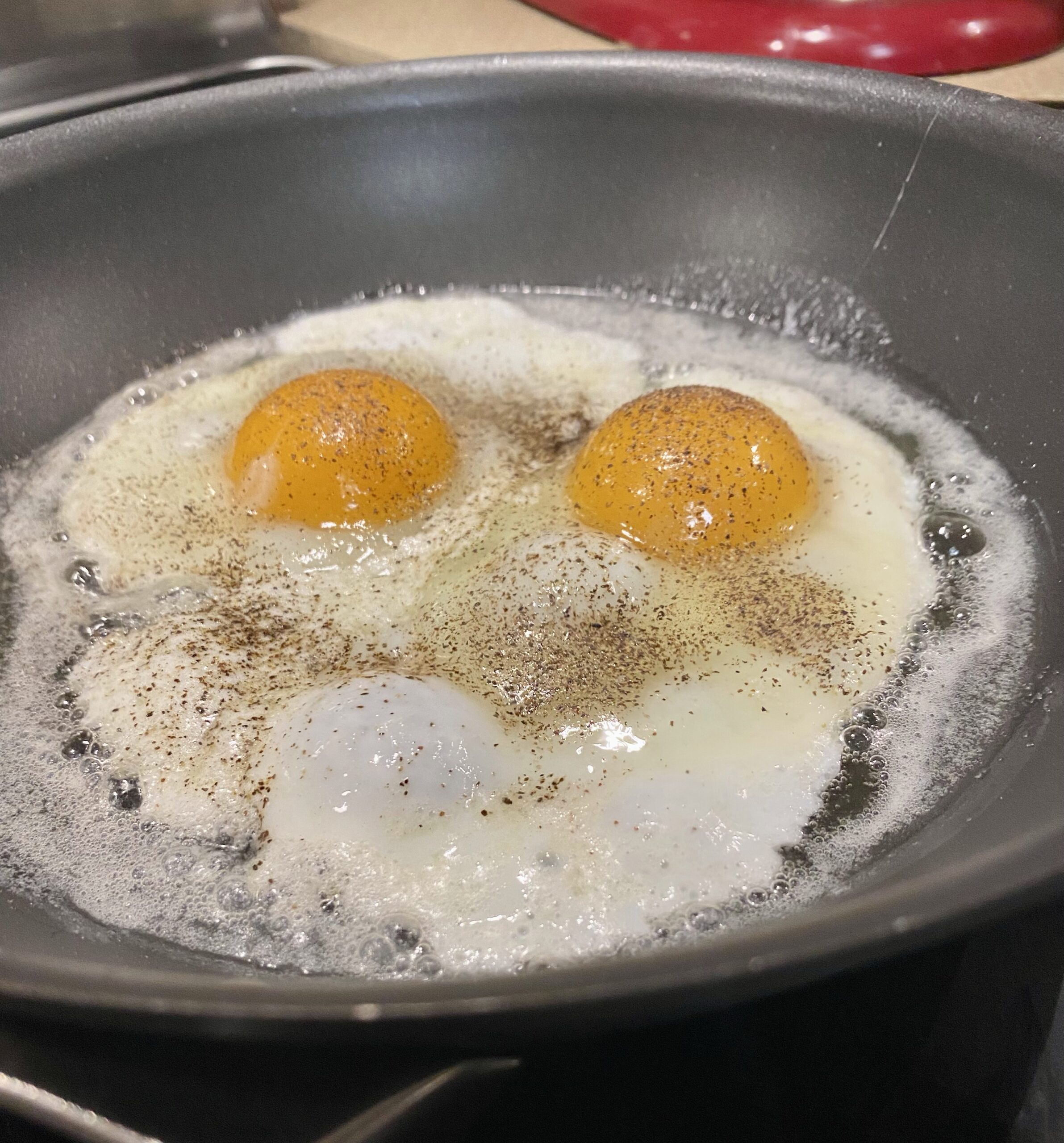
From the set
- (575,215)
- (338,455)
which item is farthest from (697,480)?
(575,215)

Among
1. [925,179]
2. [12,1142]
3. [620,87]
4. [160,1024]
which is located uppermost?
[620,87]

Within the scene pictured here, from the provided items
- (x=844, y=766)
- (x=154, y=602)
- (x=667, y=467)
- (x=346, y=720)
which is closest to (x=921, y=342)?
(x=667, y=467)

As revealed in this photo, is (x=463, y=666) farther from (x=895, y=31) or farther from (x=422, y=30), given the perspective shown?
(x=422, y=30)

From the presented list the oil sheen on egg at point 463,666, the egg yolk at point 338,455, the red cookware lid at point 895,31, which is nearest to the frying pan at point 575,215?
the oil sheen on egg at point 463,666

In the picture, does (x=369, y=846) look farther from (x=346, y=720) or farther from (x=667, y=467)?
(x=667, y=467)

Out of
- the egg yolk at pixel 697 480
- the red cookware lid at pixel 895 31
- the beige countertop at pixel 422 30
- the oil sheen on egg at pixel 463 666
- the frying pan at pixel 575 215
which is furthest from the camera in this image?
the beige countertop at pixel 422 30

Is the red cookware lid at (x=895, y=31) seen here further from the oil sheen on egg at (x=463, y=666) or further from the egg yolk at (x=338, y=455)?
the egg yolk at (x=338, y=455)
